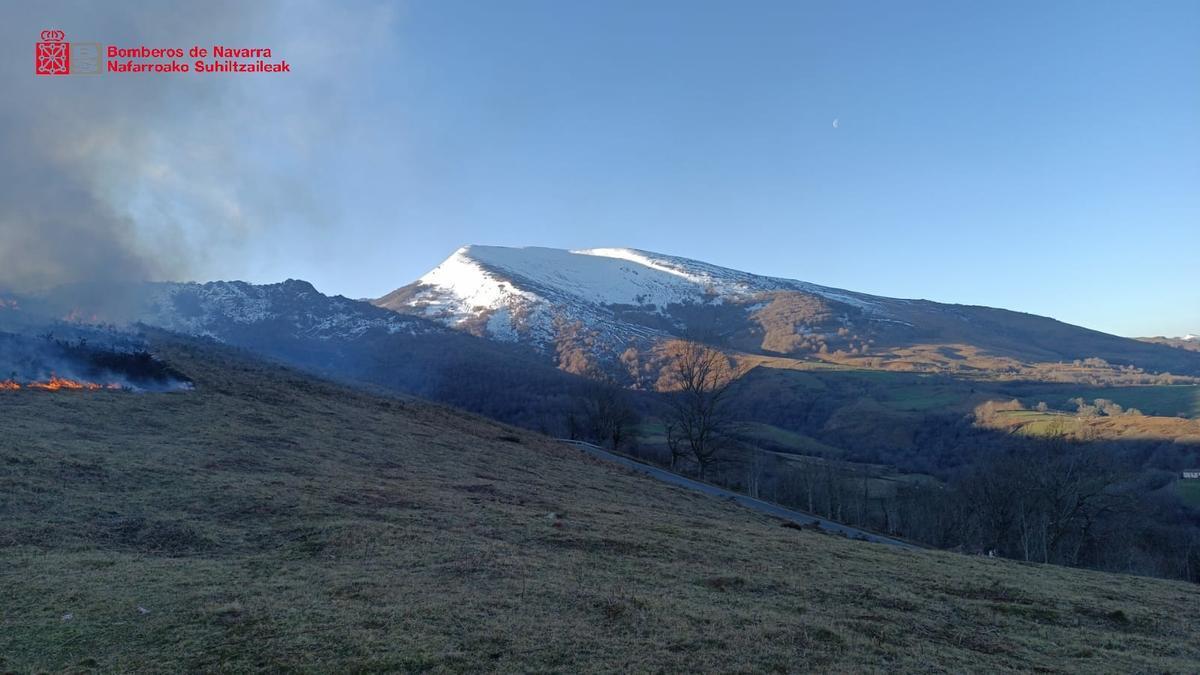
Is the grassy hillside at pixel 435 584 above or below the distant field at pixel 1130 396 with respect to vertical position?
above

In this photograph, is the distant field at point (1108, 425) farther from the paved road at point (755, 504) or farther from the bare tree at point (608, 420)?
the paved road at point (755, 504)

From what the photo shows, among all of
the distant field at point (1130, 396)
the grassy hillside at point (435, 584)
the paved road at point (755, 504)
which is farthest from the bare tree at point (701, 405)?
the distant field at point (1130, 396)

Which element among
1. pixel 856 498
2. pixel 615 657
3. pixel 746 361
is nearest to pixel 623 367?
pixel 746 361

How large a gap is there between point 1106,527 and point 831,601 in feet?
182

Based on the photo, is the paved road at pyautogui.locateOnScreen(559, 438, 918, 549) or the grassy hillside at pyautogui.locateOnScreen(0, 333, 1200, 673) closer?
the grassy hillside at pyautogui.locateOnScreen(0, 333, 1200, 673)

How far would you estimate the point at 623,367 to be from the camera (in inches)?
6742

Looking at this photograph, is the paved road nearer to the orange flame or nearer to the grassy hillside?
the grassy hillside

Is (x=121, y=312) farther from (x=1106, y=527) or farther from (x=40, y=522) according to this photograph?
(x=1106, y=527)

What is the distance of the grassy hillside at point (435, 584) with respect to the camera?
9438 millimetres

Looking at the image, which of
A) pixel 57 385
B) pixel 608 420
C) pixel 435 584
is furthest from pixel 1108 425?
pixel 57 385

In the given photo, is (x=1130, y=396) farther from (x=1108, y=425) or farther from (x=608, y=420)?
(x=608, y=420)

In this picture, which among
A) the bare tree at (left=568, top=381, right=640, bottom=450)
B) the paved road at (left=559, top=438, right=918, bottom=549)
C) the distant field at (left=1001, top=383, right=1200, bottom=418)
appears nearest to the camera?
the paved road at (left=559, top=438, right=918, bottom=549)

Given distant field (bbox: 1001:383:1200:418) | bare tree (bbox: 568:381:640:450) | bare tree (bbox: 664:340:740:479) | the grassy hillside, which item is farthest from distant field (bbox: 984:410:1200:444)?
the grassy hillside

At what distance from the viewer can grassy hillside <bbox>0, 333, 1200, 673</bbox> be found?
372 inches
